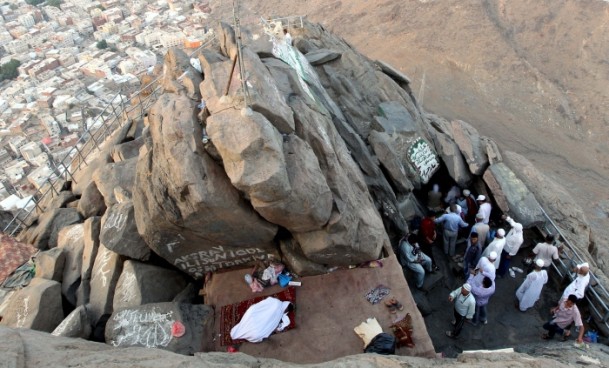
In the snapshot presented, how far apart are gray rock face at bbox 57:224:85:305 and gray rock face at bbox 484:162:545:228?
1158cm

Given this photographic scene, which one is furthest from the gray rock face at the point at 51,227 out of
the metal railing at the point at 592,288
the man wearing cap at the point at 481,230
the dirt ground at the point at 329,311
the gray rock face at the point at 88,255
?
the metal railing at the point at 592,288

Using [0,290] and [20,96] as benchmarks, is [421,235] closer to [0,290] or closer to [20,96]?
[0,290]

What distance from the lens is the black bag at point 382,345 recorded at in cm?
833

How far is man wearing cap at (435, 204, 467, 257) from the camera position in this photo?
11828 millimetres

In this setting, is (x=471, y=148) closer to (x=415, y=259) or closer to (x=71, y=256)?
(x=415, y=259)

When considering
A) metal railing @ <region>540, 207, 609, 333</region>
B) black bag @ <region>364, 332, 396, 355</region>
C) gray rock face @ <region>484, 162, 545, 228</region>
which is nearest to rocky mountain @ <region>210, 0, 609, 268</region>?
gray rock face @ <region>484, 162, 545, 228</region>

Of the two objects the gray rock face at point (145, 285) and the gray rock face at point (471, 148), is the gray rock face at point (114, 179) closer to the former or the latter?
the gray rock face at point (145, 285)

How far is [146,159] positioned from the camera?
962 centimetres

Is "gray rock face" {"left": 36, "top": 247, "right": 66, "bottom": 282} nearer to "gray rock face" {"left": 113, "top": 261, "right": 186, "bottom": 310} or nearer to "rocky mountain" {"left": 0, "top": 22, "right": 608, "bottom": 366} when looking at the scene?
"rocky mountain" {"left": 0, "top": 22, "right": 608, "bottom": 366}

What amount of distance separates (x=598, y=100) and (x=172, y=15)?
76691mm

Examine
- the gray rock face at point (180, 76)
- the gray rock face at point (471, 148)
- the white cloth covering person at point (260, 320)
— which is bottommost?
the gray rock face at point (471, 148)

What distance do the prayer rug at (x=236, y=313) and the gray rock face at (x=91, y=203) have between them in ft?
18.1

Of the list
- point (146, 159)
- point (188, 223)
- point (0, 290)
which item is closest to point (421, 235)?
point (188, 223)

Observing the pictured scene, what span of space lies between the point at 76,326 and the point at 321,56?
12418mm
